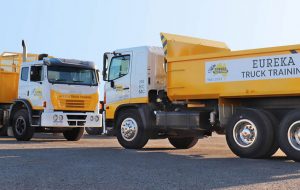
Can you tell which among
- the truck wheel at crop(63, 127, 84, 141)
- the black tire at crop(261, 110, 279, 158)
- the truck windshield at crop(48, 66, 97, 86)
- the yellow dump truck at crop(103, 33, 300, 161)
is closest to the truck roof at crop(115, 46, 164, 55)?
the yellow dump truck at crop(103, 33, 300, 161)

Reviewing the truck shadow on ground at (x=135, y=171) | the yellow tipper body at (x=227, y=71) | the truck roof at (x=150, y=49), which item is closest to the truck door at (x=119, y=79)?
the truck roof at (x=150, y=49)

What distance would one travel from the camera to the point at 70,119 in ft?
50.5

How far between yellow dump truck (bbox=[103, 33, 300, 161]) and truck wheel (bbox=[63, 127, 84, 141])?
3.52 metres

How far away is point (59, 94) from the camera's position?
1533 cm

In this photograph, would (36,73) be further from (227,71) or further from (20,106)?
(227,71)

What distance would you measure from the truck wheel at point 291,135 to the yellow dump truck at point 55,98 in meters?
7.52

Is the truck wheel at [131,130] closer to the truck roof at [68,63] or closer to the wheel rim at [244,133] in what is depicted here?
the wheel rim at [244,133]

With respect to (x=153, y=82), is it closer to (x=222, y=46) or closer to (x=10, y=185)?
(x=222, y=46)

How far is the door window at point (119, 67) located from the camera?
44.1ft

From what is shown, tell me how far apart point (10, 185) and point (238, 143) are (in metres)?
5.67

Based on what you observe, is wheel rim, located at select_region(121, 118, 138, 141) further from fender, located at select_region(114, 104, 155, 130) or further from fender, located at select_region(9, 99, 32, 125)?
fender, located at select_region(9, 99, 32, 125)

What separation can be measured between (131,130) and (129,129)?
0.25 feet

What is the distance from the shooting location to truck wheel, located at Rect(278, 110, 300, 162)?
9672mm

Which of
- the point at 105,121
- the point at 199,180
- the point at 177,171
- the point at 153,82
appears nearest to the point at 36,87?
the point at 105,121
